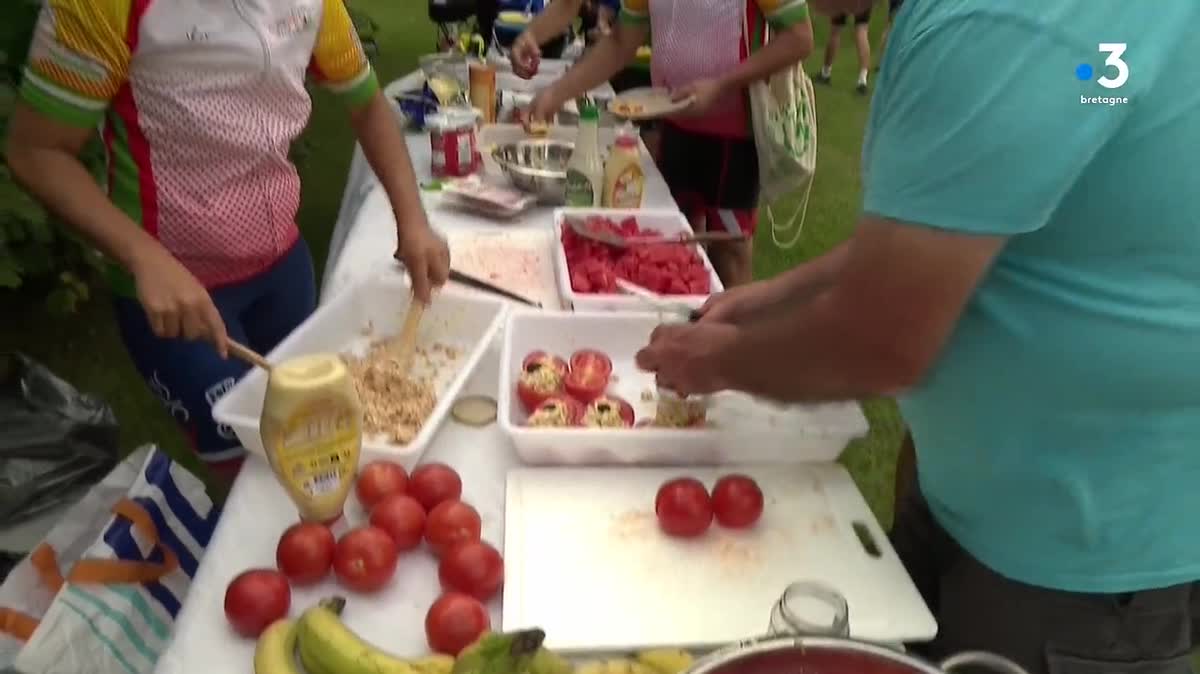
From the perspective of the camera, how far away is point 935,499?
0.96m

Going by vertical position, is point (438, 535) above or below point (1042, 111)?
below

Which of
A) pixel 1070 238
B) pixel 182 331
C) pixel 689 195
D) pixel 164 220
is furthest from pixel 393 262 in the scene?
pixel 1070 238

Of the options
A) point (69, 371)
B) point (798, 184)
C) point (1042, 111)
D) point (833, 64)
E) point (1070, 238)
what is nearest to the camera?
point (1042, 111)

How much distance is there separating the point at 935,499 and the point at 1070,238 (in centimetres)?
35

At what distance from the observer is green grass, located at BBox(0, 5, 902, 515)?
2.56 m

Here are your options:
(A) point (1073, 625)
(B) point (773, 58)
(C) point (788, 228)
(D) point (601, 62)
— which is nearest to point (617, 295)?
(A) point (1073, 625)

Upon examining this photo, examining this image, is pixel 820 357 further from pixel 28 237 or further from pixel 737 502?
pixel 28 237

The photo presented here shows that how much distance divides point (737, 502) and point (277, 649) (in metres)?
0.50

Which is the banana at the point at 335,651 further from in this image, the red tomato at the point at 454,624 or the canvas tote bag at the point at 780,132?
the canvas tote bag at the point at 780,132

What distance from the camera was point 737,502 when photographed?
1015mm

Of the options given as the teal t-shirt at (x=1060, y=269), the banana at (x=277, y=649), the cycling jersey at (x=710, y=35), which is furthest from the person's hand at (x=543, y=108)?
the banana at (x=277, y=649)

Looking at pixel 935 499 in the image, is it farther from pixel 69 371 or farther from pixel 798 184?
pixel 69 371

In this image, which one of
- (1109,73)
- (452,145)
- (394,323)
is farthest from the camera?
(452,145)

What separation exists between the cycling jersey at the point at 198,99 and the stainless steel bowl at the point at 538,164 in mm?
616
